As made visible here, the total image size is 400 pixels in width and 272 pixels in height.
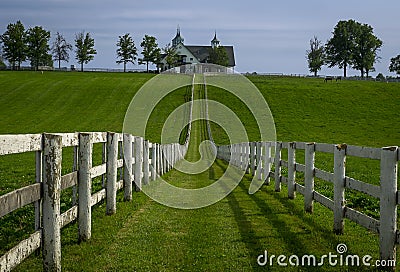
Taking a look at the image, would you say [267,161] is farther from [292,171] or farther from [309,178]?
[309,178]

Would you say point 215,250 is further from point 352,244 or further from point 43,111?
point 43,111

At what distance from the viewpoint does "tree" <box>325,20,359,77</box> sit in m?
135

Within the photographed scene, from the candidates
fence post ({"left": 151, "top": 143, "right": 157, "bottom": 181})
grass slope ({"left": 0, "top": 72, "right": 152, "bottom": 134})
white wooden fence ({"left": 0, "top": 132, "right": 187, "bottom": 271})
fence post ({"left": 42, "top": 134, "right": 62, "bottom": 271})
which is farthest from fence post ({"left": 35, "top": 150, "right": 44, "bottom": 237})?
grass slope ({"left": 0, "top": 72, "right": 152, "bottom": 134})

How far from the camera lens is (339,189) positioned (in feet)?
27.2

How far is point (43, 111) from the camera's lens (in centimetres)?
5669

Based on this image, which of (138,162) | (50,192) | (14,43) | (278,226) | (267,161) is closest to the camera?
(50,192)

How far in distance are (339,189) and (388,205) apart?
1805 mm

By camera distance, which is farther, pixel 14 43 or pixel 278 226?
pixel 14 43

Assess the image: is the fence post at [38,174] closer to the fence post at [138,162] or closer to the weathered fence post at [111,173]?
the weathered fence post at [111,173]

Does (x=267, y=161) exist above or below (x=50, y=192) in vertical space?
below

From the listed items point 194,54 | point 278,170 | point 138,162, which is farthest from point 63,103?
point 194,54

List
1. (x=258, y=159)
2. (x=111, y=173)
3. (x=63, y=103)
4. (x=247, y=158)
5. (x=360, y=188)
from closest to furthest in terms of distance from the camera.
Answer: (x=360, y=188) → (x=111, y=173) → (x=258, y=159) → (x=247, y=158) → (x=63, y=103)

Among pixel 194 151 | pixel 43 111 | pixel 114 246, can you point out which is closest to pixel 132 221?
pixel 114 246

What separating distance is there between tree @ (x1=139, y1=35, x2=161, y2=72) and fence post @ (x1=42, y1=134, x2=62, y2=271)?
12425 centimetres
